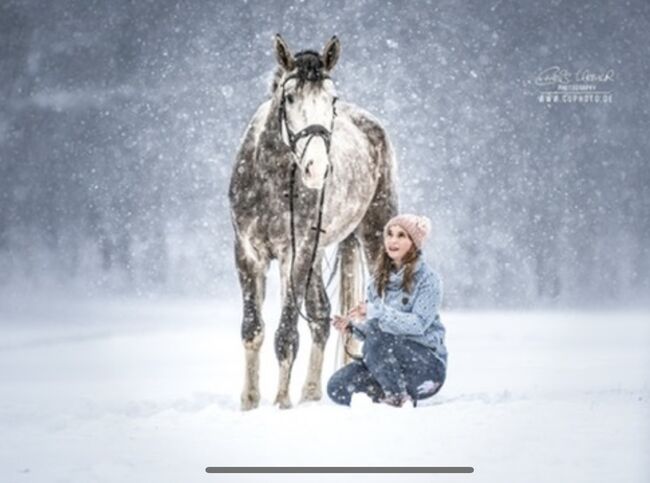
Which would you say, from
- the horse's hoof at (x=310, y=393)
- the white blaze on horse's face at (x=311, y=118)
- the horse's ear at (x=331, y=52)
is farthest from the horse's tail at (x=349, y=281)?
the horse's ear at (x=331, y=52)

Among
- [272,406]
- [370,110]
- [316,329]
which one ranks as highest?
[370,110]

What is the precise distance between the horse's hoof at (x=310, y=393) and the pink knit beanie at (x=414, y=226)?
0.63 metres

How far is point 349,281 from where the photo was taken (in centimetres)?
356

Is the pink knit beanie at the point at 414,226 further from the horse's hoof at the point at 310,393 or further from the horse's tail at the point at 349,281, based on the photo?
the horse's hoof at the point at 310,393

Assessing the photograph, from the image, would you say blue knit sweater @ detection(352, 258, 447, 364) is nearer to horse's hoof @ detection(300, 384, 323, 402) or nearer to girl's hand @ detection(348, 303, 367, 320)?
girl's hand @ detection(348, 303, 367, 320)

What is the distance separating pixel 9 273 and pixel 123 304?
486 mm

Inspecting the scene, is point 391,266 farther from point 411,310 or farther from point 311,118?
point 311,118

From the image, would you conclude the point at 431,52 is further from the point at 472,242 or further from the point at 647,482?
the point at 647,482

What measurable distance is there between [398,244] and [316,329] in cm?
45

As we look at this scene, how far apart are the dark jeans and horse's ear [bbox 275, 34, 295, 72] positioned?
987 mm

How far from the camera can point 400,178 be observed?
12.1 feet

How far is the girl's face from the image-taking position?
11.2 feet
